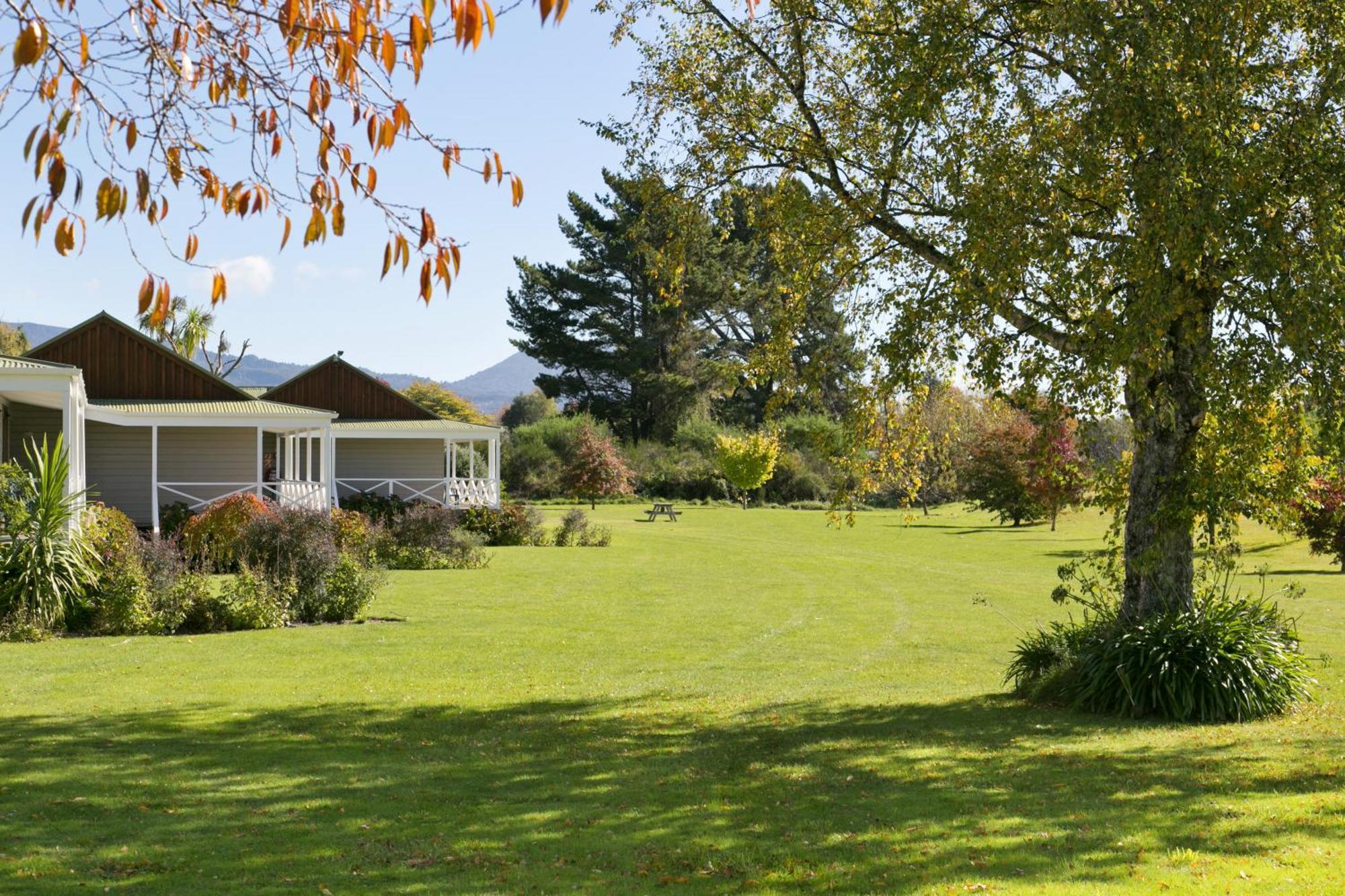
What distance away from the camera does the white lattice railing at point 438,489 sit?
3309 centimetres

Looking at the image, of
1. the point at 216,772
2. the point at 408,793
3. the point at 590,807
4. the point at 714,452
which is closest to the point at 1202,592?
the point at 590,807

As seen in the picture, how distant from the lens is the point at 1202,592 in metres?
→ 10.9

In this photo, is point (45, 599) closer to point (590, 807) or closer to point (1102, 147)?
point (590, 807)

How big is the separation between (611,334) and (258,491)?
4025 cm

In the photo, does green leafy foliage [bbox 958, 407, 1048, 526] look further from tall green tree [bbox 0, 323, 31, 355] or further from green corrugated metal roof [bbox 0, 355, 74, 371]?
tall green tree [bbox 0, 323, 31, 355]

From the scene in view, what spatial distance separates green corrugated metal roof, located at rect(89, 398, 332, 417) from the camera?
25.2m

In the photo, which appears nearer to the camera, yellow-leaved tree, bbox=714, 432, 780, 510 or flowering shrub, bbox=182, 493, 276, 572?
flowering shrub, bbox=182, 493, 276, 572

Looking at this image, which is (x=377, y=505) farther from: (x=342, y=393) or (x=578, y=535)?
(x=342, y=393)

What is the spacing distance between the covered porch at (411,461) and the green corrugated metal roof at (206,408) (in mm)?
4853

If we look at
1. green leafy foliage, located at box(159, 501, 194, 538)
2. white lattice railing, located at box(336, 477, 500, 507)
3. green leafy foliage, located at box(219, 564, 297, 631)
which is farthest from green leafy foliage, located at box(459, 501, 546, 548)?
green leafy foliage, located at box(219, 564, 297, 631)

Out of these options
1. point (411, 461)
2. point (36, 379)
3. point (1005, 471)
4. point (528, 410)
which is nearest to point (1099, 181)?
point (36, 379)

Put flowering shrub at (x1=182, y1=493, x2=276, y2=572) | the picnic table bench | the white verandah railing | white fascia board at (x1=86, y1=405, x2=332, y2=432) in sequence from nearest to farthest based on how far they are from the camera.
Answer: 1. flowering shrub at (x1=182, y1=493, x2=276, y2=572)
2. white fascia board at (x1=86, y1=405, x2=332, y2=432)
3. the white verandah railing
4. the picnic table bench

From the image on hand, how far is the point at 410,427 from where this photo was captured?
3472 centimetres

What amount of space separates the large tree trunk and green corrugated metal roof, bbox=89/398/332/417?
19.0 metres
